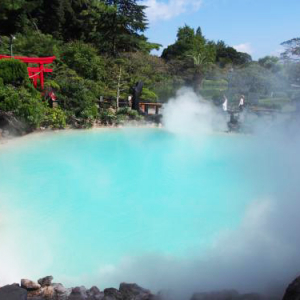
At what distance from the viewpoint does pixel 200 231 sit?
4.54m

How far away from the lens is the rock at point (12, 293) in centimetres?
241

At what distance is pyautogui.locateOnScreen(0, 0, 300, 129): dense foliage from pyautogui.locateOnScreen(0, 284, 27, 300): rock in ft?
26.5

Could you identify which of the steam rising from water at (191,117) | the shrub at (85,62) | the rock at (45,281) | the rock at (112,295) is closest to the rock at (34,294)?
the rock at (45,281)

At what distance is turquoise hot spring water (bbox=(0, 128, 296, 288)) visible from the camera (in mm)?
3787

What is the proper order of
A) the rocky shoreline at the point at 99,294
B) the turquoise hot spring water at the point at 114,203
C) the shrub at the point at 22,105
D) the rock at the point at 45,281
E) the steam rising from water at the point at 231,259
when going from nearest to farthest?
the rocky shoreline at the point at 99,294 < the rock at the point at 45,281 < the steam rising from water at the point at 231,259 < the turquoise hot spring water at the point at 114,203 < the shrub at the point at 22,105

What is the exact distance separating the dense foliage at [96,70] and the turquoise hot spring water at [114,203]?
2.14 metres

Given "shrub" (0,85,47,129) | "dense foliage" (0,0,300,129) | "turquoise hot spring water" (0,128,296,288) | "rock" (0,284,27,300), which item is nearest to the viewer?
"rock" (0,284,27,300)

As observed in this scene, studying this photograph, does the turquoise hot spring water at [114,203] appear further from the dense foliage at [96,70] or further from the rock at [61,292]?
the dense foliage at [96,70]

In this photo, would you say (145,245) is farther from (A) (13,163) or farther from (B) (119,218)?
(A) (13,163)

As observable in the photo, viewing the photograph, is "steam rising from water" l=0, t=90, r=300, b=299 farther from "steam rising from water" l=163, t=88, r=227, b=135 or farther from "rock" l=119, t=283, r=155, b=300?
"steam rising from water" l=163, t=88, r=227, b=135

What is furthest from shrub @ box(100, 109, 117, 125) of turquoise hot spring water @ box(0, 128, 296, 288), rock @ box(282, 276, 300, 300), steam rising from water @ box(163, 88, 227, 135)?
rock @ box(282, 276, 300, 300)

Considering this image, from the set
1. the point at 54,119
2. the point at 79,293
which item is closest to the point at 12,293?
the point at 79,293

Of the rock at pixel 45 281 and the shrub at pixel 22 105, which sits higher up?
the shrub at pixel 22 105

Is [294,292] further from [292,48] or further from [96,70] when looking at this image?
[96,70]
